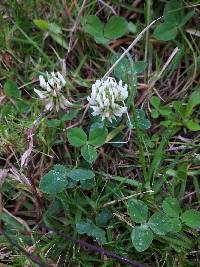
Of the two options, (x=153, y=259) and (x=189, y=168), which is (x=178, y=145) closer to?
(x=189, y=168)

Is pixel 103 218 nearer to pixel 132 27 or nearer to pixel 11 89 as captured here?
pixel 11 89

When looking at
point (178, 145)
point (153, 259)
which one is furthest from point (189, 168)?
point (153, 259)

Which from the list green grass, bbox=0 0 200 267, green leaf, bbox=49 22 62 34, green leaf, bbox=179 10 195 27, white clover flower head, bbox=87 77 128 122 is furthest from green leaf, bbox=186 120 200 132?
green leaf, bbox=49 22 62 34

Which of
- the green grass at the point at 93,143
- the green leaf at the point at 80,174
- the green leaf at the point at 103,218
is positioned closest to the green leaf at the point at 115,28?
the green grass at the point at 93,143

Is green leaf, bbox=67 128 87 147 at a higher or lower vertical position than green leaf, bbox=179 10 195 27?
lower

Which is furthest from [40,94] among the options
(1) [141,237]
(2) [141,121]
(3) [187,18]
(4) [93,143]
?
(3) [187,18]

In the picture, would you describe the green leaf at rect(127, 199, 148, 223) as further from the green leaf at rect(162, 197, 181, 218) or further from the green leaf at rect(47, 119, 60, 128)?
the green leaf at rect(47, 119, 60, 128)

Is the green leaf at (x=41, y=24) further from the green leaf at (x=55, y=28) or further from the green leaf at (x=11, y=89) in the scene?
the green leaf at (x=11, y=89)
